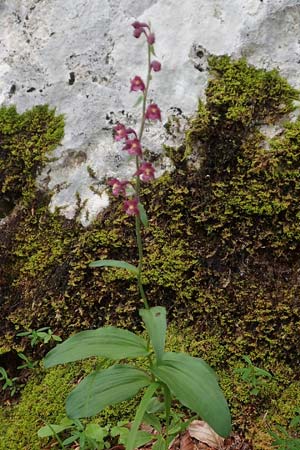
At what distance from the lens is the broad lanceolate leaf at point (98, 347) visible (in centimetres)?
195

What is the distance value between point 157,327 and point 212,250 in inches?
39.5

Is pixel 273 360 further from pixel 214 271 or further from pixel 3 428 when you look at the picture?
pixel 3 428

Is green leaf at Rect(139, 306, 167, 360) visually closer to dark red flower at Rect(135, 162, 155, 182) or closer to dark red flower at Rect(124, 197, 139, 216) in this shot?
dark red flower at Rect(124, 197, 139, 216)

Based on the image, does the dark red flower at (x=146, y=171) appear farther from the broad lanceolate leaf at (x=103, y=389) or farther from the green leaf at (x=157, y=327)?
the broad lanceolate leaf at (x=103, y=389)

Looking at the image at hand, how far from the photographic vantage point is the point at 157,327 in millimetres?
2002

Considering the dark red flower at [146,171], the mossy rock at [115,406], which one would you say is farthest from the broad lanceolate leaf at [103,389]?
the dark red flower at [146,171]

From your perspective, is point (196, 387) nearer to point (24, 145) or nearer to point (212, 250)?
point (212, 250)

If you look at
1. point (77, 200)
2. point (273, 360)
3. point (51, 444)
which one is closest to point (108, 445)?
point (51, 444)

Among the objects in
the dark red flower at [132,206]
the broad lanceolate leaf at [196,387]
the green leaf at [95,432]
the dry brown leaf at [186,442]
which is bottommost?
the dry brown leaf at [186,442]

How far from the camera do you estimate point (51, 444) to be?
99.4 inches

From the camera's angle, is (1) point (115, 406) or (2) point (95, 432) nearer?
(2) point (95, 432)

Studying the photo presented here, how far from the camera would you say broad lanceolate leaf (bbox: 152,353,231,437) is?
173 cm

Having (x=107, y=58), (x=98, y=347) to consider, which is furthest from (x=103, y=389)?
(x=107, y=58)

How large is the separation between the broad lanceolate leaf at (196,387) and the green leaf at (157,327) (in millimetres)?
69
